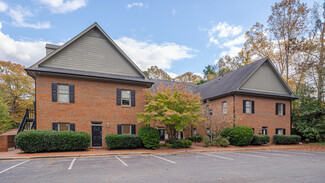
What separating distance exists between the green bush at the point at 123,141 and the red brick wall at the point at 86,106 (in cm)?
145

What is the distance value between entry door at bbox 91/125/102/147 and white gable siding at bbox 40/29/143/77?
462 centimetres

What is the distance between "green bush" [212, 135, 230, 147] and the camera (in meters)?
16.7

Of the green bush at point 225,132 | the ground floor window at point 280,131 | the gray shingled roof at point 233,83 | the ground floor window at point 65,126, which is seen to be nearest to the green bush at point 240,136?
the green bush at point 225,132

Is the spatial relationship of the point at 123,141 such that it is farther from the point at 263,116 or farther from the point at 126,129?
the point at 263,116

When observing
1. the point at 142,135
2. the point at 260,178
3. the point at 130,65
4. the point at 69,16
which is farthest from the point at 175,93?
Result: the point at 69,16

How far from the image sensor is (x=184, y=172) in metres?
7.61

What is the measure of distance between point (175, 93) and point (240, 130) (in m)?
7.40

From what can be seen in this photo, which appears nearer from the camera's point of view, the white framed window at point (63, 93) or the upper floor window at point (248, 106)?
the white framed window at point (63, 93)

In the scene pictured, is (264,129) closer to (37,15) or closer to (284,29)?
(284,29)

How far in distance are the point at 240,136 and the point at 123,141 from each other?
1024 centimetres

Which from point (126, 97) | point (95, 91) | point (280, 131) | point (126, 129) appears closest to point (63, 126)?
point (95, 91)

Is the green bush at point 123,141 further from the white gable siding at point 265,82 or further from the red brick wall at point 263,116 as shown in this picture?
the white gable siding at point 265,82

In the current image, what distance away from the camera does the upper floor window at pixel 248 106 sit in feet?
63.7

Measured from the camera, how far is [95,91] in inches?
601
